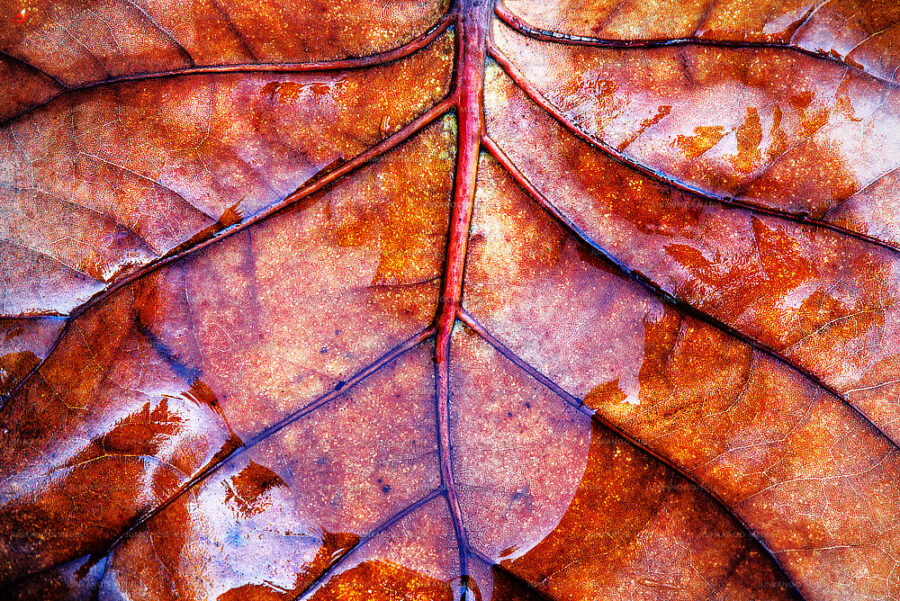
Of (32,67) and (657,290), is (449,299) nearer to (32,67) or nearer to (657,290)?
(657,290)

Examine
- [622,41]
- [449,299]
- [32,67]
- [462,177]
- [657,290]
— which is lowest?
[449,299]

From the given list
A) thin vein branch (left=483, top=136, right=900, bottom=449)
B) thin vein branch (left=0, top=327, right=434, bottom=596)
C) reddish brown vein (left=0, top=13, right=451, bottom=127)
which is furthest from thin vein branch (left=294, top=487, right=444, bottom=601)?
reddish brown vein (left=0, top=13, right=451, bottom=127)

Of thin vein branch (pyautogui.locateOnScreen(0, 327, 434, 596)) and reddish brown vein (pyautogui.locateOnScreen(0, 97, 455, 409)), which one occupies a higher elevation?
reddish brown vein (pyautogui.locateOnScreen(0, 97, 455, 409))

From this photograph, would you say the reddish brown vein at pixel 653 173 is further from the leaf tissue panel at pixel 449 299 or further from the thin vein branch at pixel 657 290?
the thin vein branch at pixel 657 290

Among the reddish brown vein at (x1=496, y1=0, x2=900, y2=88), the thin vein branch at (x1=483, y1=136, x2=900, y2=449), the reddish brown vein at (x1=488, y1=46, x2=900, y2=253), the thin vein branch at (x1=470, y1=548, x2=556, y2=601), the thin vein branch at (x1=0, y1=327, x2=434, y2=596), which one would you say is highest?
the reddish brown vein at (x1=496, y1=0, x2=900, y2=88)

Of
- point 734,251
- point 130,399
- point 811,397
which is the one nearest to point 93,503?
point 130,399

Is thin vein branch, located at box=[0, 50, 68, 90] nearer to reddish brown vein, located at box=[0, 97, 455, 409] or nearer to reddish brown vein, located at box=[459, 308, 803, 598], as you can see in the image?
reddish brown vein, located at box=[0, 97, 455, 409]

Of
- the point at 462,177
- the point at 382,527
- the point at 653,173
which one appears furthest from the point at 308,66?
the point at 382,527

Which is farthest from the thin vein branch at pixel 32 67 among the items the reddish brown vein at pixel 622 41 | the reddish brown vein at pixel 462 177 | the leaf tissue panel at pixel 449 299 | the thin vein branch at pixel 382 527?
the thin vein branch at pixel 382 527
